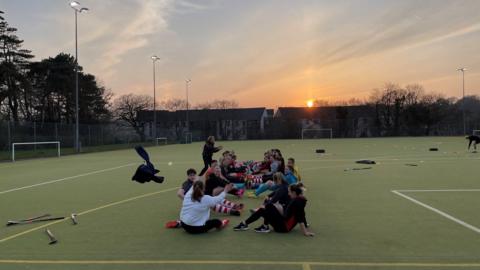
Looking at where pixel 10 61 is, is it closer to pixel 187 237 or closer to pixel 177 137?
pixel 177 137

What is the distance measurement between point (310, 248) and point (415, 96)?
9659 centimetres

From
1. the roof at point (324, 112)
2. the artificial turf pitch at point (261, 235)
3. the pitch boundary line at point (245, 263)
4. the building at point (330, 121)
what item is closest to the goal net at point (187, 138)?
the building at point (330, 121)

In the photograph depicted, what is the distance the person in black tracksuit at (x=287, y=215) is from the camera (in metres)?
6.95

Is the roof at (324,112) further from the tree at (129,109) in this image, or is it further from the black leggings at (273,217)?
the black leggings at (273,217)

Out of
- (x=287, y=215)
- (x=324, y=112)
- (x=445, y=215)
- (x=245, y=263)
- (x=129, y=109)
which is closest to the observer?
(x=245, y=263)

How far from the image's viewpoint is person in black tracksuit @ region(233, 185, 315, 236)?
695cm

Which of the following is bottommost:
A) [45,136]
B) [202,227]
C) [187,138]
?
[202,227]

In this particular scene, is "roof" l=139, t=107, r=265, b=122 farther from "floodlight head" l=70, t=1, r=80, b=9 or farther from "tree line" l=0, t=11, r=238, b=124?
"floodlight head" l=70, t=1, r=80, b=9

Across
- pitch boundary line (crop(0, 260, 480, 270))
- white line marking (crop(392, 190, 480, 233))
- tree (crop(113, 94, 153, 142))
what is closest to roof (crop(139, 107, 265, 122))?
tree (crop(113, 94, 153, 142))

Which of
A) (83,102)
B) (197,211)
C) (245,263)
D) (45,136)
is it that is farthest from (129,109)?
(245,263)

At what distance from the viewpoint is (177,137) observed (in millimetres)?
74875

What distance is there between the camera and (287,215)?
707 cm

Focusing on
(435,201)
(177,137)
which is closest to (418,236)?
(435,201)

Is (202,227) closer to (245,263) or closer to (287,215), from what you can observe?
(287,215)
